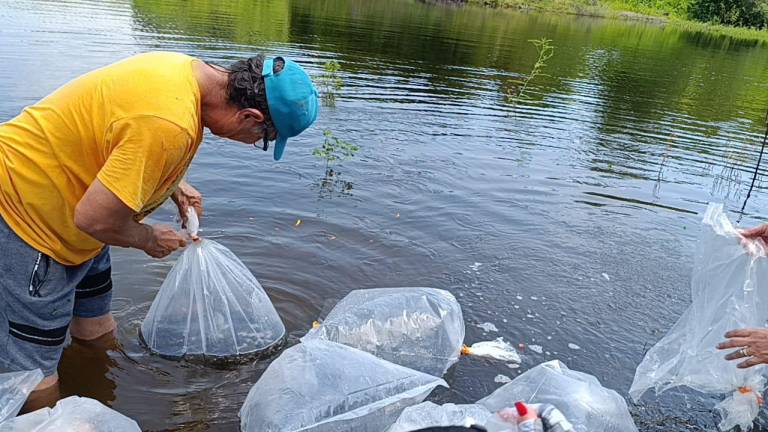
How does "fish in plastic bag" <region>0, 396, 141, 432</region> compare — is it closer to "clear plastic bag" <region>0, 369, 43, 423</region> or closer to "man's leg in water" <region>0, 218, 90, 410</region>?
"clear plastic bag" <region>0, 369, 43, 423</region>

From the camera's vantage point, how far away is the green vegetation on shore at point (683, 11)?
43.8 metres

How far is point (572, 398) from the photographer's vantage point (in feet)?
8.60

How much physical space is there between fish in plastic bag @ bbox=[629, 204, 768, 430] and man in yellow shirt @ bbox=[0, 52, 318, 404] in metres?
2.40

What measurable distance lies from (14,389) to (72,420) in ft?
0.95

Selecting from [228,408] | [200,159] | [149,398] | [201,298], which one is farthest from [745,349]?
[200,159]

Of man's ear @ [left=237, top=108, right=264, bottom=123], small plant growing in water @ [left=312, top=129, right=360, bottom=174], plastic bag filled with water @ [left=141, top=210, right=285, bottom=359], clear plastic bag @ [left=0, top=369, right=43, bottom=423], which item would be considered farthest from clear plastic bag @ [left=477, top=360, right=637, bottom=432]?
small plant growing in water @ [left=312, top=129, right=360, bottom=174]

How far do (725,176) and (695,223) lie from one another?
2486 mm

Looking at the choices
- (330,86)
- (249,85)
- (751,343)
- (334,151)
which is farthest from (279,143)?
(330,86)

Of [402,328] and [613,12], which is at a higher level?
[613,12]

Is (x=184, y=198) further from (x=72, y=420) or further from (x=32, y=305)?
(x=72, y=420)

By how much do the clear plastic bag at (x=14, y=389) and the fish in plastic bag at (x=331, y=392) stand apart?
0.89m

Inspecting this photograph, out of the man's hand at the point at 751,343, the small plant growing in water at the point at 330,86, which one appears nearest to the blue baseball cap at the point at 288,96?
the man's hand at the point at 751,343

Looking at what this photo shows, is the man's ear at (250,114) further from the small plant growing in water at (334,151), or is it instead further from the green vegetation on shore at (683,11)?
the green vegetation on shore at (683,11)

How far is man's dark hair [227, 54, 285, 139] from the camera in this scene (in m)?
2.24
